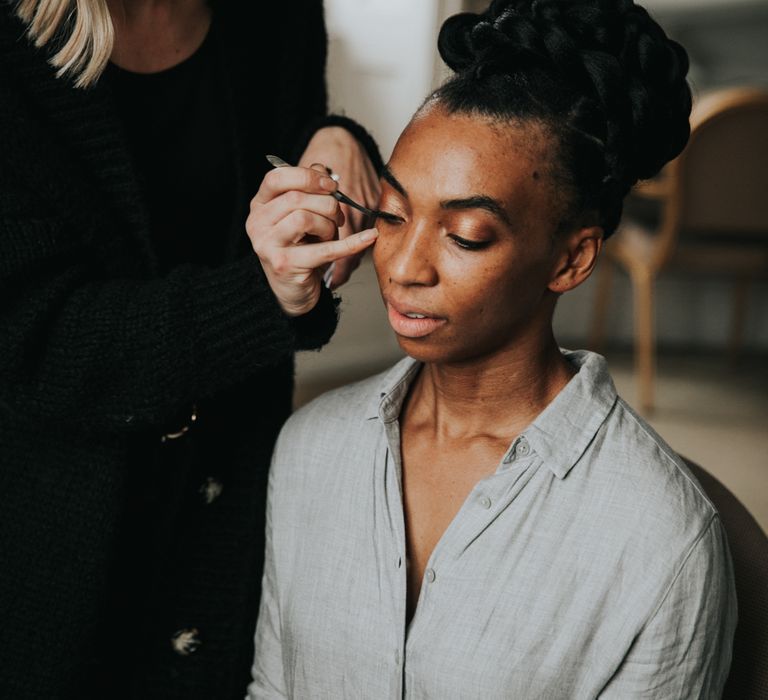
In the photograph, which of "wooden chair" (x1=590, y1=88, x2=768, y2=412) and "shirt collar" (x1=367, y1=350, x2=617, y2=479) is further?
"wooden chair" (x1=590, y1=88, x2=768, y2=412)

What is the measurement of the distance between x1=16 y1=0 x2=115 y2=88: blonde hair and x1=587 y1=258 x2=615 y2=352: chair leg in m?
3.57

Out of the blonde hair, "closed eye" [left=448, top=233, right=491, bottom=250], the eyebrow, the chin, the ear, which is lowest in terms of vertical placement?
the chin

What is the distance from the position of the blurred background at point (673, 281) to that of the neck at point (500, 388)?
1913mm

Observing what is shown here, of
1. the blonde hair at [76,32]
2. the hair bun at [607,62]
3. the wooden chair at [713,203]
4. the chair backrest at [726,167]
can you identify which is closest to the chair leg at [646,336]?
the wooden chair at [713,203]

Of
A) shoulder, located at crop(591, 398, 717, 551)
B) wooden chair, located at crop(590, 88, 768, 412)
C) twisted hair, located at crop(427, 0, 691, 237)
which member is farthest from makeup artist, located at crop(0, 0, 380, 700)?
wooden chair, located at crop(590, 88, 768, 412)

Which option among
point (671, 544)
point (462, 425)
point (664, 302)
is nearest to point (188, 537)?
point (462, 425)

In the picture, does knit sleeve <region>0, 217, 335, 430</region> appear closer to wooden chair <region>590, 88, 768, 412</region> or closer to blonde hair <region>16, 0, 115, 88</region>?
blonde hair <region>16, 0, 115, 88</region>

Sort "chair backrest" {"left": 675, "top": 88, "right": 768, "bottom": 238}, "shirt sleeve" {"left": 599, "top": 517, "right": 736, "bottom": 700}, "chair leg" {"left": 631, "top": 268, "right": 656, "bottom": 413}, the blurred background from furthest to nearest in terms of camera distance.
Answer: "chair leg" {"left": 631, "top": 268, "right": 656, "bottom": 413}, the blurred background, "chair backrest" {"left": 675, "top": 88, "right": 768, "bottom": 238}, "shirt sleeve" {"left": 599, "top": 517, "right": 736, "bottom": 700}

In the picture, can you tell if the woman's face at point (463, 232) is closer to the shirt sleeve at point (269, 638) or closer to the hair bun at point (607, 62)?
the hair bun at point (607, 62)

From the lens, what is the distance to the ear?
1.01 m

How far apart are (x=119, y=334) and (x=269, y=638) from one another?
482 mm

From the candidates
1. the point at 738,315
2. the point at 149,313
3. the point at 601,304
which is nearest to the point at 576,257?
the point at 149,313

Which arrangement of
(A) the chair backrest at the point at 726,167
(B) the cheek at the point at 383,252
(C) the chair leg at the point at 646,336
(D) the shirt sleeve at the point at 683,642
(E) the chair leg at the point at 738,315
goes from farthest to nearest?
(E) the chair leg at the point at 738,315 → (C) the chair leg at the point at 646,336 → (A) the chair backrest at the point at 726,167 → (B) the cheek at the point at 383,252 → (D) the shirt sleeve at the point at 683,642

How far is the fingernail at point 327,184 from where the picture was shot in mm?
926
